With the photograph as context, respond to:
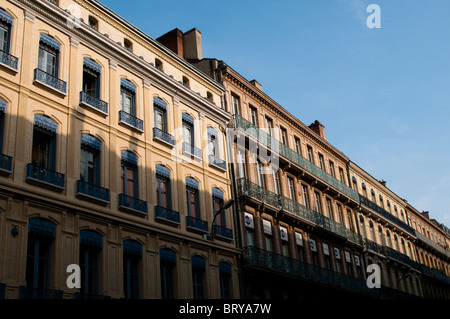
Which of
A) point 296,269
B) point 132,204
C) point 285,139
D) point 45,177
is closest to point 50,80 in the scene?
point 45,177

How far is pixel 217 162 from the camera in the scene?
26188 millimetres

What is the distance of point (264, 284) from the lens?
2630cm

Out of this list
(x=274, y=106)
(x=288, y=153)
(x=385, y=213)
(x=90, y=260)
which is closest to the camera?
(x=90, y=260)

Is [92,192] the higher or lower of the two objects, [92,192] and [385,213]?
the lower

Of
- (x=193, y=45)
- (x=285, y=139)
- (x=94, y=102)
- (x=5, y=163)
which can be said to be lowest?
(x=5, y=163)

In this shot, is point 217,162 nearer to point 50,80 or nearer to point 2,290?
point 50,80

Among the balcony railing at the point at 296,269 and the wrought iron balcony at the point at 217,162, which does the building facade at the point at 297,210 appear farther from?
the wrought iron balcony at the point at 217,162

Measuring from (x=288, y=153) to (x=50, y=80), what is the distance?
1729 centimetres

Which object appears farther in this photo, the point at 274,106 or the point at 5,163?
the point at 274,106

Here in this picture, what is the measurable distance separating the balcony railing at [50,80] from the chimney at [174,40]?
11344 mm

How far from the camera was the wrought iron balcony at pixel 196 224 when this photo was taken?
73.7 ft

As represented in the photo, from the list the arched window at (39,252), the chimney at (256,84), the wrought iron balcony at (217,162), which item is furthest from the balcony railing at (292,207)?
the arched window at (39,252)

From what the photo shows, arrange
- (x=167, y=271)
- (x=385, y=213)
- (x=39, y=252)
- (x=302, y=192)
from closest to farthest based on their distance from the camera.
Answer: (x=39, y=252) → (x=167, y=271) → (x=302, y=192) → (x=385, y=213)

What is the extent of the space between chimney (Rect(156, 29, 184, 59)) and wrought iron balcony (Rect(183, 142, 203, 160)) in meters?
7.00
